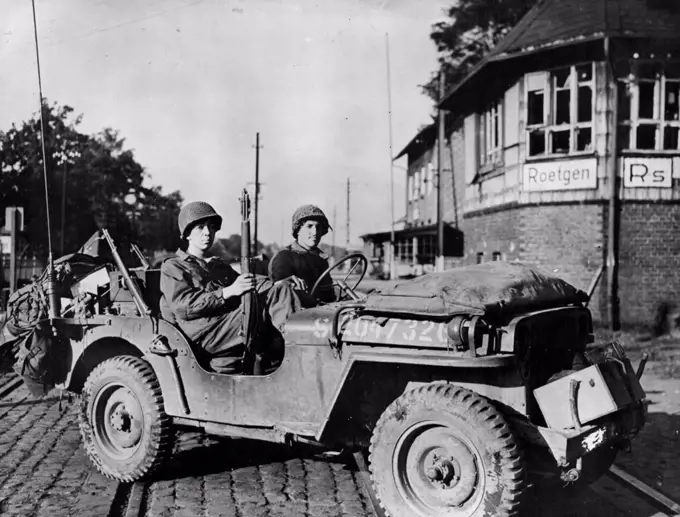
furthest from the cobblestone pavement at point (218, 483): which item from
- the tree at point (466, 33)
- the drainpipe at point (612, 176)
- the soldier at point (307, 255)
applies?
the tree at point (466, 33)

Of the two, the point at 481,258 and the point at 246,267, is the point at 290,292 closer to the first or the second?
the point at 246,267

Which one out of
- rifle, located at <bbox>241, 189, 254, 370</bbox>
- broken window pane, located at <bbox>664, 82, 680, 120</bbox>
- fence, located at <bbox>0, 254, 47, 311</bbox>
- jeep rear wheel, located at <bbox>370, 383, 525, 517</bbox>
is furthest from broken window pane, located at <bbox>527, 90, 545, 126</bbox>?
jeep rear wheel, located at <bbox>370, 383, 525, 517</bbox>

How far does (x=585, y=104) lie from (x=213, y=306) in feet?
44.3

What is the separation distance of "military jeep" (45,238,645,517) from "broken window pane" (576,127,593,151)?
12.1 m

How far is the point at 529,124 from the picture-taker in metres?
16.9

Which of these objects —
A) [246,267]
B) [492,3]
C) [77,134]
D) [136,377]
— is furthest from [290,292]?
[77,134]

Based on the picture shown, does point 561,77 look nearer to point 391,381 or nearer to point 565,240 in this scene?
point 565,240

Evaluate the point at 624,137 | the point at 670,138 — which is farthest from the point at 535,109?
the point at 670,138

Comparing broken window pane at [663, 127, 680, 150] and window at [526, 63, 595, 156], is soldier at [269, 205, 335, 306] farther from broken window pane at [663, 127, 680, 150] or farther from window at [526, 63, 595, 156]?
broken window pane at [663, 127, 680, 150]

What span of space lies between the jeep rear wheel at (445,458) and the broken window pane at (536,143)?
13718 millimetres

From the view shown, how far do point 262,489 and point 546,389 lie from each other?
7.37 ft

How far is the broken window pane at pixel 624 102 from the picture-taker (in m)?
15.7

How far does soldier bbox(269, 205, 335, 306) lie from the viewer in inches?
Answer: 247

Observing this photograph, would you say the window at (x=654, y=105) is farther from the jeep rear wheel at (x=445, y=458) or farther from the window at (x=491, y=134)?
the jeep rear wheel at (x=445, y=458)
